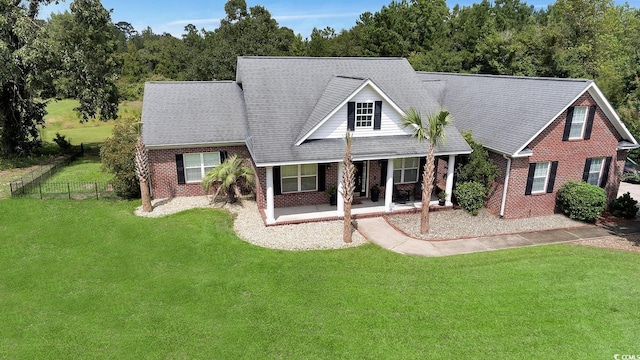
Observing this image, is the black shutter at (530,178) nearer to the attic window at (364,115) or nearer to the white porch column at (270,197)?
the attic window at (364,115)

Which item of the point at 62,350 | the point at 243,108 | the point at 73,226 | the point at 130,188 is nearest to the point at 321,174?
the point at 243,108

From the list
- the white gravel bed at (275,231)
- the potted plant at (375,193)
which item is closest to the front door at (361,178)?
the potted plant at (375,193)

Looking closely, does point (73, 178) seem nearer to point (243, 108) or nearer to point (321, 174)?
point (243, 108)

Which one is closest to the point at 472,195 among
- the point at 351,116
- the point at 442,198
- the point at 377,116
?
the point at 442,198

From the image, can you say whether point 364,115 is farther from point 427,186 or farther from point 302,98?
point 427,186

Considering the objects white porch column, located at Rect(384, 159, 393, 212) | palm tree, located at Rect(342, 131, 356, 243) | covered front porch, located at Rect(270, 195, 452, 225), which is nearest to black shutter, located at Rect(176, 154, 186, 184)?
covered front porch, located at Rect(270, 195, 452, 225)
